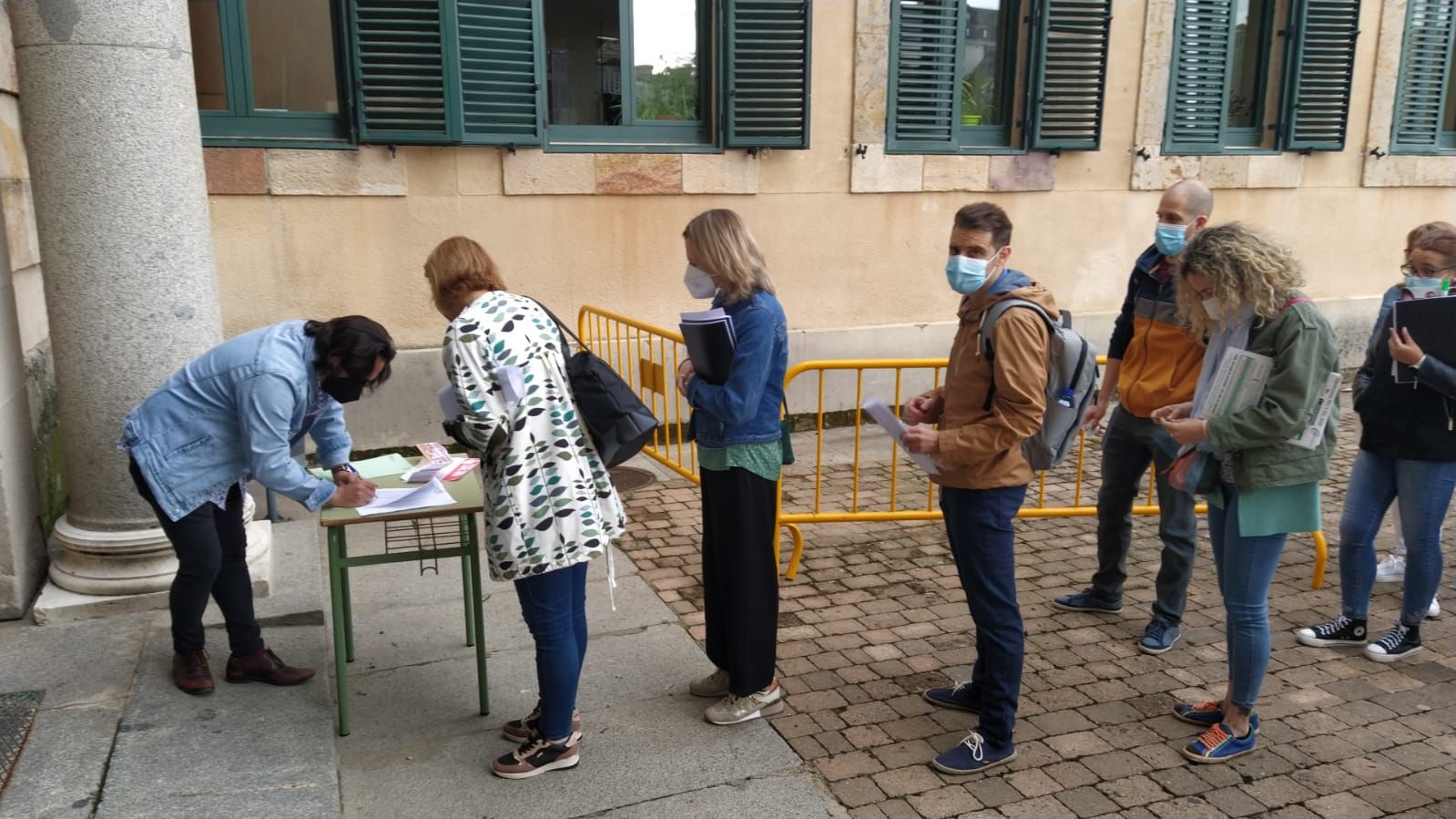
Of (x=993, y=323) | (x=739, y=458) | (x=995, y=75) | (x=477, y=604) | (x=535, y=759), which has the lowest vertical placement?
(x=535, y=759)

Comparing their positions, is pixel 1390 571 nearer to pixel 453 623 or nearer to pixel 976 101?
pixel 453 623

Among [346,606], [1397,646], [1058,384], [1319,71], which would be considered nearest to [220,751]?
[346,606]

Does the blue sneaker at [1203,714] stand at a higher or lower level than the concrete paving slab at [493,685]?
higher

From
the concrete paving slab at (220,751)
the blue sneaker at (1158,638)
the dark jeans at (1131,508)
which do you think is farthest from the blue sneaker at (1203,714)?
the concrete paving slab at (220,751)

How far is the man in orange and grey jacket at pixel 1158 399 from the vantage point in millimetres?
4293

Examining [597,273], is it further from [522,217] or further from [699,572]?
[699,572]

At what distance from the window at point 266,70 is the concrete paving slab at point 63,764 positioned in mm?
4108

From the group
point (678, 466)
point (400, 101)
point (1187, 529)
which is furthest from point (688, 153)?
point (1187, 529)

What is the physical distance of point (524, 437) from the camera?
3225 mm

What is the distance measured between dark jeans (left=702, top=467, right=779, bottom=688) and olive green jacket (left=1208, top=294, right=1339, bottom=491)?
1490mm

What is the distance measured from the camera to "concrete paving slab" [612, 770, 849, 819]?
3.32 m

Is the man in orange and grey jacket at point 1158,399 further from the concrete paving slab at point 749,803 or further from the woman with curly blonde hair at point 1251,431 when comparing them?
the concrete paving slab at point 749,803

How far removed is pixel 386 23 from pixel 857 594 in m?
4.63

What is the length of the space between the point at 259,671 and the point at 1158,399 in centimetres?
357
